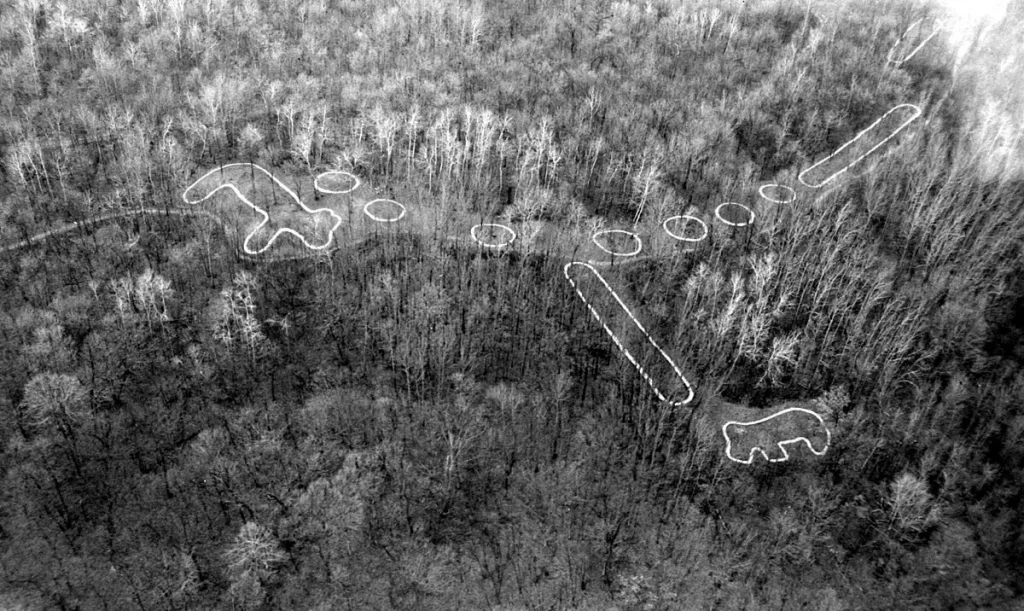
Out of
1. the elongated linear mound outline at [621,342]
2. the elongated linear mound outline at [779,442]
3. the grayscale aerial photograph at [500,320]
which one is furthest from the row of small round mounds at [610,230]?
the elongated linear mound outline at [779,442]

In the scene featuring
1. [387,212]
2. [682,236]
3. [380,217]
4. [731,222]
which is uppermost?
[731,222]

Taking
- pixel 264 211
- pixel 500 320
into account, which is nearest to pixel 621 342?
pixel 500 320

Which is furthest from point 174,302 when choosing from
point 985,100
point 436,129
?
point 985,100

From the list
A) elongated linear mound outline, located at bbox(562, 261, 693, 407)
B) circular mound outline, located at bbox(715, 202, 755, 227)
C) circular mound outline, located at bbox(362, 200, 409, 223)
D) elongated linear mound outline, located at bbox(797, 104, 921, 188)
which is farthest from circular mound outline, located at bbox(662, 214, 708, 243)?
circular mound outline, located at bbox(362, 200, 409, 223)

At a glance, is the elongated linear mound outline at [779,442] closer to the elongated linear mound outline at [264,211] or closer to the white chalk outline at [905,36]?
the elongated linear mound outline at [264,211]

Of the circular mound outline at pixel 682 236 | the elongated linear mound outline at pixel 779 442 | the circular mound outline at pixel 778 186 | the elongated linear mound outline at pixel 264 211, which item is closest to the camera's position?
the elongated linear mound outline at pixel 779 442

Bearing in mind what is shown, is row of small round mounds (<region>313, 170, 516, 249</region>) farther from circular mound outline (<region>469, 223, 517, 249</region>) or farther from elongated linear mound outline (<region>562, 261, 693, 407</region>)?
elongated linear mound outline (<region>562, 261, 693, 407</region>)

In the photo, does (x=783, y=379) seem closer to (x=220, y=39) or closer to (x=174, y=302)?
(x=174, y=302)

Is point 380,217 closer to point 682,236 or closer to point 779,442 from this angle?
point 682,236
